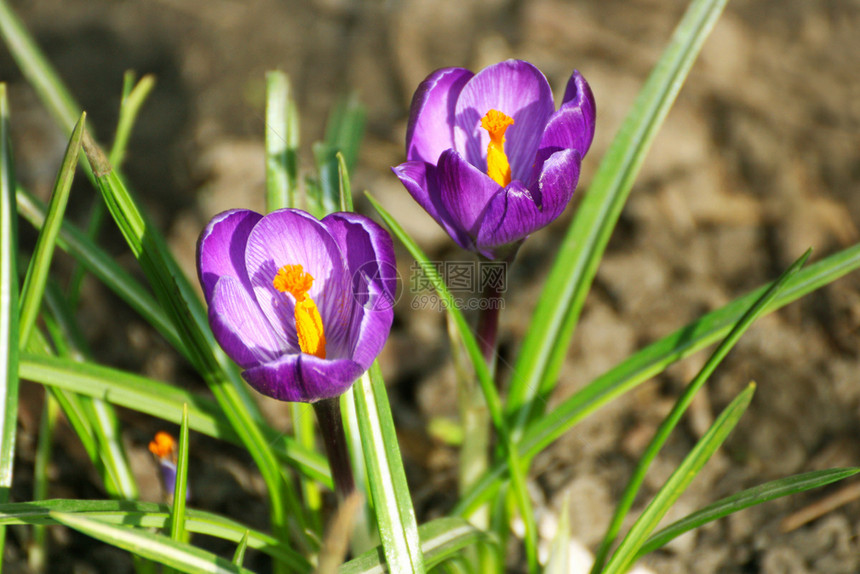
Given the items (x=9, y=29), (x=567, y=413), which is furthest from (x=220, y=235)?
(x=9, y=29)

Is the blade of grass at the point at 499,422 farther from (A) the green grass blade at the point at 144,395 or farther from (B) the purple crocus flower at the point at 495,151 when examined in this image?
(A) the green grass blade at the point at 144,395

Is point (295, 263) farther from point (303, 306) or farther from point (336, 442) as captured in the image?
point (336, 442)

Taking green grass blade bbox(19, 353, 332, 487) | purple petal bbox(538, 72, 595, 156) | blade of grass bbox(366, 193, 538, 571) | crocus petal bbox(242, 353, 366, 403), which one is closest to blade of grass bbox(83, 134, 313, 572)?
green grass blade bbox(19, 353, 332, 487)

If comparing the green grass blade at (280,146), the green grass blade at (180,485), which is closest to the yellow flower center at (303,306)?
the green grass blade at (180,485)

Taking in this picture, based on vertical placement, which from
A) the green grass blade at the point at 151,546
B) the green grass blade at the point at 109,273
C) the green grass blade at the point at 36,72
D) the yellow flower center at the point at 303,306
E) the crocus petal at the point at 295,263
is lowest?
the green grass blade at the point at 151,546

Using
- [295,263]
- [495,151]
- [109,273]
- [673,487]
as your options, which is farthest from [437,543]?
[109,273]

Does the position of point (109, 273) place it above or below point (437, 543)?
above

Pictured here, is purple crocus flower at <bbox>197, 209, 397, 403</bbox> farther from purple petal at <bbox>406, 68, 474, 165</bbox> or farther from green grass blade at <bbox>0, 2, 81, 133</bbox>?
green grass blade at <bbox>0, 2, 81, 133</bbox>
